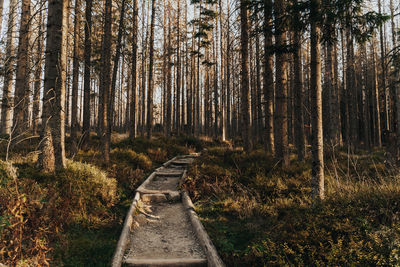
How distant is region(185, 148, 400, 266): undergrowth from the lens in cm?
292

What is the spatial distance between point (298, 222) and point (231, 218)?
1.77 m

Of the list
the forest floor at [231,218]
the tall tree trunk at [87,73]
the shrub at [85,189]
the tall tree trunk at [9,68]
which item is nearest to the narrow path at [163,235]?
the forest floor at [231,218]

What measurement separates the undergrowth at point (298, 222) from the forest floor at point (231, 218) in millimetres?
16

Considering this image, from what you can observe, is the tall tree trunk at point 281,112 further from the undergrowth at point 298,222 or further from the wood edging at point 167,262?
the wood edging at point 167,262

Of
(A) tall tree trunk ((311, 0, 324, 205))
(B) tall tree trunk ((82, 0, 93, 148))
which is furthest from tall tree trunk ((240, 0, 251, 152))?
(B) tall tree trunk ((82, 0, 93, 148))

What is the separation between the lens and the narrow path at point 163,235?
332 cm

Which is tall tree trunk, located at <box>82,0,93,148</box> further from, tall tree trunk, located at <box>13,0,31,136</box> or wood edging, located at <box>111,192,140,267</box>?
wood edging, located at <box>111,192,140,267</box>

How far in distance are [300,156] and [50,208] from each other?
9.82 meters

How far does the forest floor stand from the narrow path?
0.28 meters

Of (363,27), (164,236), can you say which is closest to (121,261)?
(164,236)

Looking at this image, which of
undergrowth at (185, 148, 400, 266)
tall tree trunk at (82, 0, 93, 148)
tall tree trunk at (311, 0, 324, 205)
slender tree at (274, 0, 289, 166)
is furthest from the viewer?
tall tree trunk at (82, 0, 93, 148)

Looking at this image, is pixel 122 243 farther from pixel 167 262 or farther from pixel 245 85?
pixel 245 85

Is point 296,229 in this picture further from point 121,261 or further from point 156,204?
point 156,204

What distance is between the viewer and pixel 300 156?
10.2 meters
